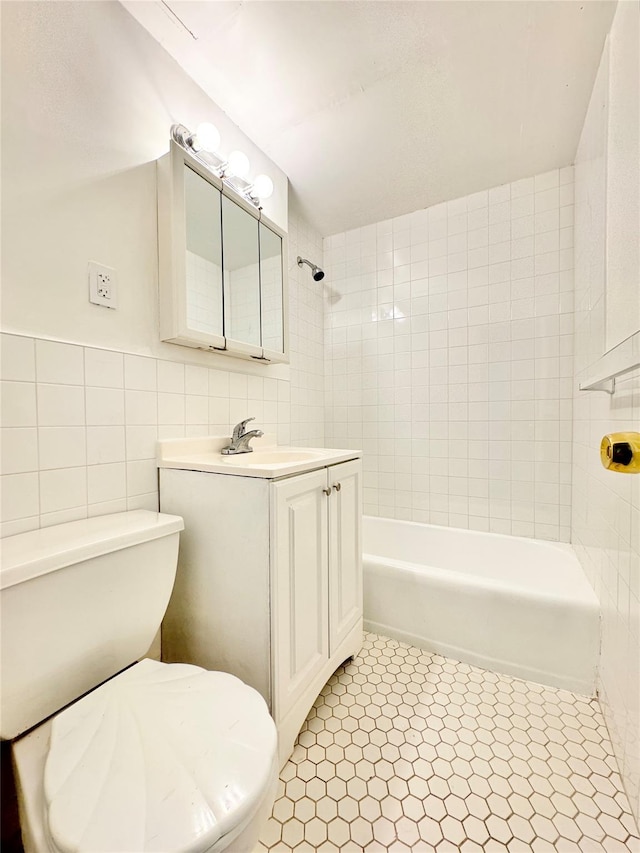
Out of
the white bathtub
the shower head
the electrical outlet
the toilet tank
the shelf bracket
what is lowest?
the white bathtub

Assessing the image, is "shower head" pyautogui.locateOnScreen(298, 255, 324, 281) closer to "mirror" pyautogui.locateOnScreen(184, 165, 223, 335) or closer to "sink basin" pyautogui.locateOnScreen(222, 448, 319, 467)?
"mirror" pyautogui.locateOnScreen(184, 165, 223, 335)

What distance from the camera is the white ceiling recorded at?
111 cm

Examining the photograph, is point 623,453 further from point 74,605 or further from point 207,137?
point 207,137

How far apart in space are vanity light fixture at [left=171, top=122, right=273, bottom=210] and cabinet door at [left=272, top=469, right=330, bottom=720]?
123 cm

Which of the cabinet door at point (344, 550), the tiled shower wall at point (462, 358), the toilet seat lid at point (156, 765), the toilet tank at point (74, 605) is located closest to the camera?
the toilet seat lid at point (156, 765)

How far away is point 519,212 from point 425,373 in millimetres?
961

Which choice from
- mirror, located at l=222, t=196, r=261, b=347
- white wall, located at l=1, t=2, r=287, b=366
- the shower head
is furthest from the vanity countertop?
the shower head

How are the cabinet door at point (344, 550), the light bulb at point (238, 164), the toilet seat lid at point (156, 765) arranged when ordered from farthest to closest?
the light bulb at point (238, 164), the cabinet door at point (344, 550), the toilet seat lid at point (156, 765)

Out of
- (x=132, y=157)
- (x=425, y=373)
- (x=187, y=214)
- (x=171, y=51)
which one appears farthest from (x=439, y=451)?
(x=171, y=51)

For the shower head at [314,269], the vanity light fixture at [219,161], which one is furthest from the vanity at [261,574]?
the shower head at [314,269]

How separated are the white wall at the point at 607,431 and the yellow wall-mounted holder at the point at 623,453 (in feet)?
0.93

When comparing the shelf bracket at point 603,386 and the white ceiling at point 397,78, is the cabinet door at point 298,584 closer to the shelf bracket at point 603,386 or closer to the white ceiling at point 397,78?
the shelf bracket at point 603,386

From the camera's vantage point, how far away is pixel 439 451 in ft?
6.90

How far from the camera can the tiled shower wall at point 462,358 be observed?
1820 mm
